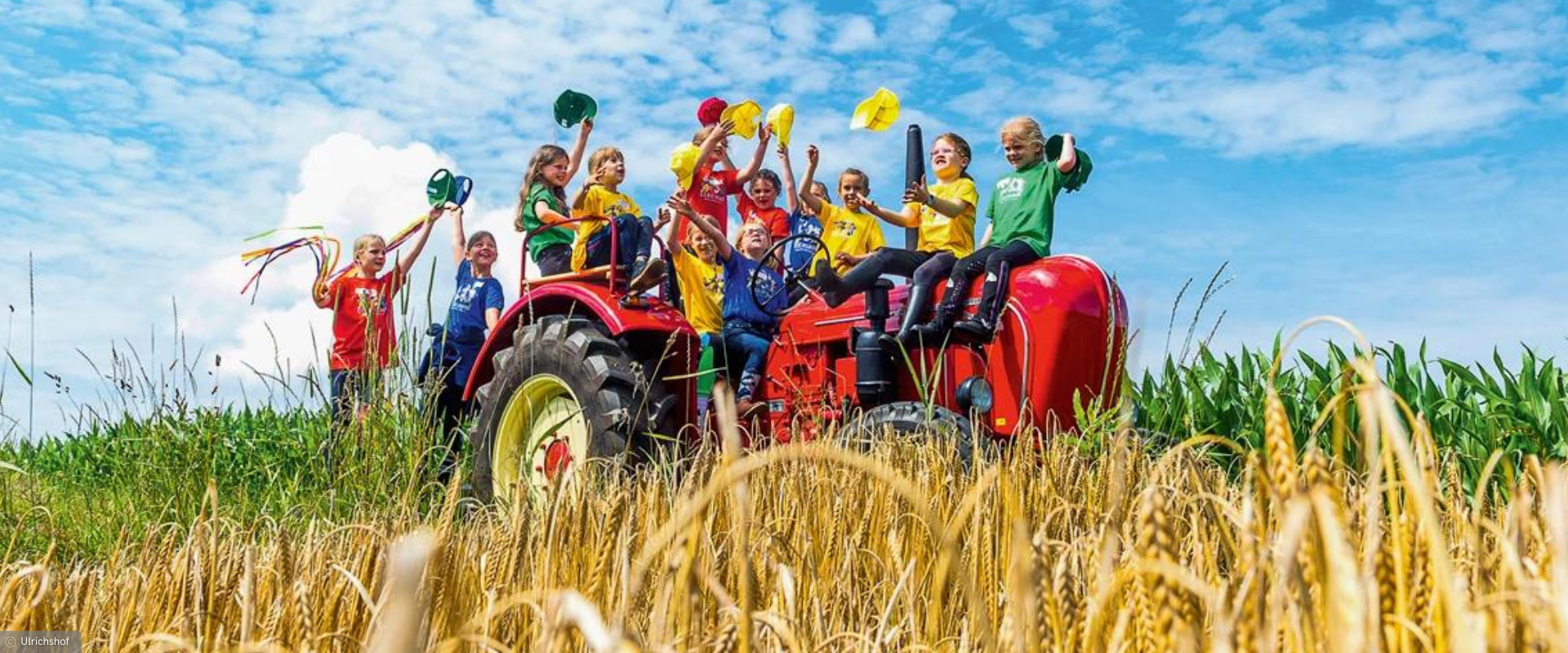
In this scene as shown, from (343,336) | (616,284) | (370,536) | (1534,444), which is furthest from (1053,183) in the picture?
(343,336)

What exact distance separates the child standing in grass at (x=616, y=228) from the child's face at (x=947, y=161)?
146 centimetres

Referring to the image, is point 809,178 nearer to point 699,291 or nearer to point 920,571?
point 699,291

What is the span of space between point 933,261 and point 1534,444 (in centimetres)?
287

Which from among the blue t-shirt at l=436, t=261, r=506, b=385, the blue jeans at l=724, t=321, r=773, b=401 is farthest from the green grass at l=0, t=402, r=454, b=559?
the blue t-shirt at l=436, t=261, r=506, b=385

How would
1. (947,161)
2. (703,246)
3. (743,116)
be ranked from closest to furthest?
(947,161), (703,246), (743,116)

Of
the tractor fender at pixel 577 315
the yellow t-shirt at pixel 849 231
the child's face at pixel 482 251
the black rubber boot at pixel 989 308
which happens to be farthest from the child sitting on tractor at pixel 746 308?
the child's face at pixel 482 251

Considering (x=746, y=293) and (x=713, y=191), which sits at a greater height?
(x=713, y=191)

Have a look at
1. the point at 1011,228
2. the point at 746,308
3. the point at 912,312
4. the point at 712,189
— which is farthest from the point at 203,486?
the point at 712,189

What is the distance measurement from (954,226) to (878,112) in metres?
1.17

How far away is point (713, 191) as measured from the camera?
27.5ft

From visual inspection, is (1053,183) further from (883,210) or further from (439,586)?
Answer: (439,586)

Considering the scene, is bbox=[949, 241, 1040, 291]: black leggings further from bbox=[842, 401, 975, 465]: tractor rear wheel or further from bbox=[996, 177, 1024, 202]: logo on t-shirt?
bbox=[842, 401, 975, 465]: tractor rear wheel

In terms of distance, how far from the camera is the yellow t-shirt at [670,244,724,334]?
6.61 meters

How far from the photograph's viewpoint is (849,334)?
539 cm
